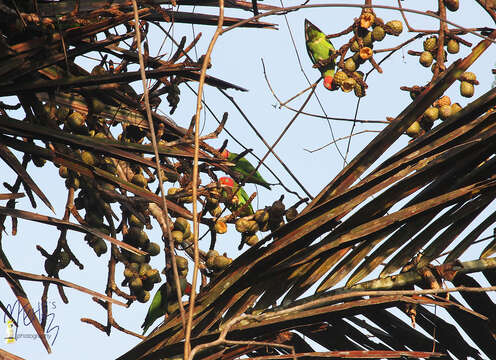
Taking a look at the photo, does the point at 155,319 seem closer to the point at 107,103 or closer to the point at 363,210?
the point at 107,103

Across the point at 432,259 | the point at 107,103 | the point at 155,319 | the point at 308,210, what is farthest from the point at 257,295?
the point at 107,103

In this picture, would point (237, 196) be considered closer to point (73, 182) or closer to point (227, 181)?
point (227, 181)

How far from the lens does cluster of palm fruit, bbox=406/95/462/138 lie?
1.57 m

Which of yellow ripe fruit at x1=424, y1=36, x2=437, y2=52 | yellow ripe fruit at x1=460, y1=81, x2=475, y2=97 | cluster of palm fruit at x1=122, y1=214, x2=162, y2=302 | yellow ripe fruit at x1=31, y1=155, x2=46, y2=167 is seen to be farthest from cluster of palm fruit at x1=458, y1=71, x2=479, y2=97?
yellow ripe fruit at x1=31, y1=155, x2=46, y2=167

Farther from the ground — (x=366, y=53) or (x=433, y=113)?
(x=366, y=53)

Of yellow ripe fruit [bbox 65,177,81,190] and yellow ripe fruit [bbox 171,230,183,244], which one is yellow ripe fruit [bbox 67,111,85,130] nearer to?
yellow ripe fruit [bbox 65,177,81,190]

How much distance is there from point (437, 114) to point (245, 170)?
1.89 ft

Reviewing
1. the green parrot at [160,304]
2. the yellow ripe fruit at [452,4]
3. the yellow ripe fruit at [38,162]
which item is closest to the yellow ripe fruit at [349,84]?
the yellow ripe fruit at [452,4]

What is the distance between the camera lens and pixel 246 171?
1920mm

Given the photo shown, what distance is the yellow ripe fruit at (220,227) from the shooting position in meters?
1.67

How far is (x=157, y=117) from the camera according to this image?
1753mm

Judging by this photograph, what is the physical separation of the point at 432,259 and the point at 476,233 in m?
0.10

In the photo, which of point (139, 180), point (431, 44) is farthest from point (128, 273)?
point (431, 44)

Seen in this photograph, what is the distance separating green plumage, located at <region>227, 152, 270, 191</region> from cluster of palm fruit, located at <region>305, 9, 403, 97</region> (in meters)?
0.31
